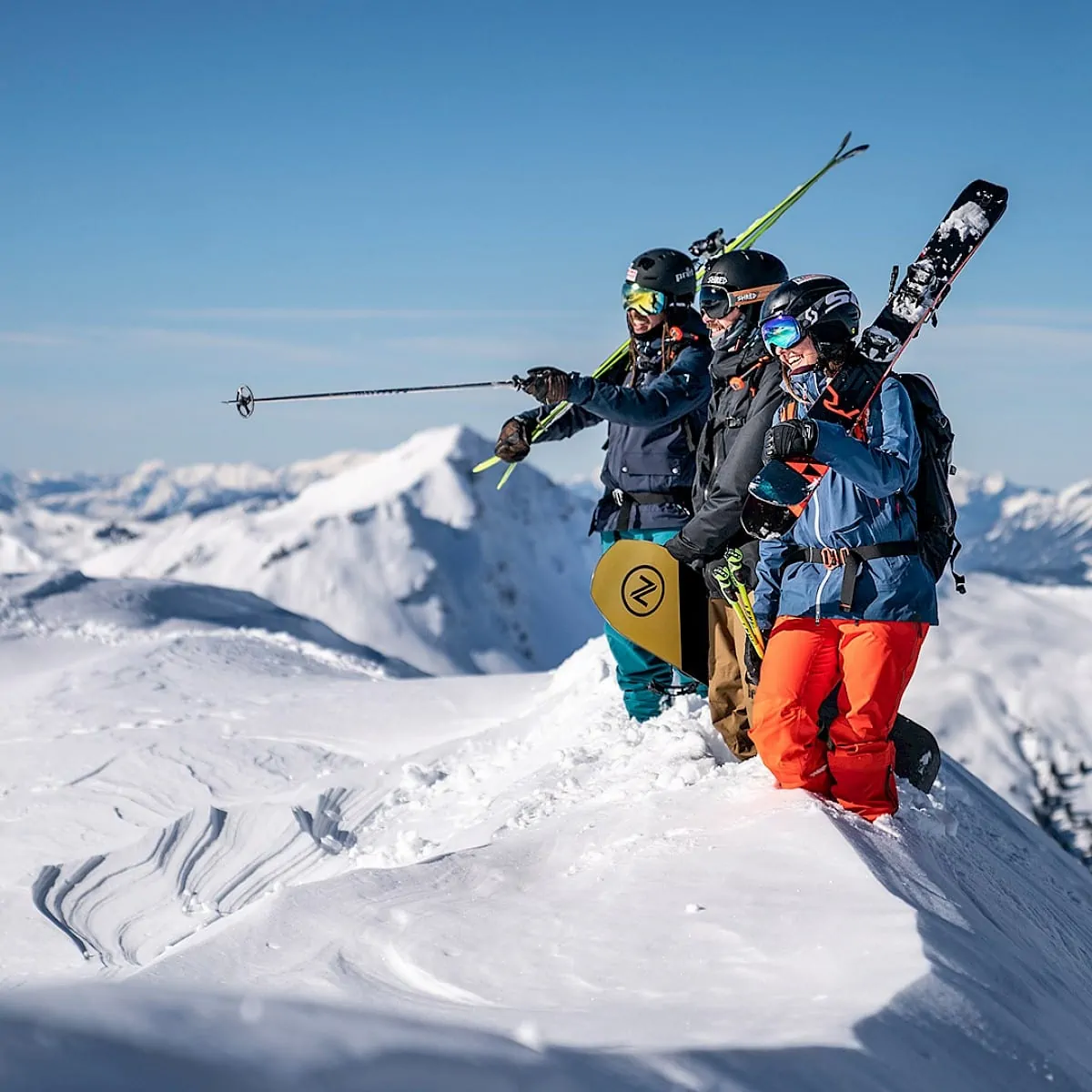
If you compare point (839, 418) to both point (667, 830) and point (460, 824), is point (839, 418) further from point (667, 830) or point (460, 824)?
point (460, 824)

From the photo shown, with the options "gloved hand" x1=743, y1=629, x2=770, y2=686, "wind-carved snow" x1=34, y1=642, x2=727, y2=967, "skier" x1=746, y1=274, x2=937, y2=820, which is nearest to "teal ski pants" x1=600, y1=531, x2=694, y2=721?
"wind-carved snow" x1=34, y1=642, x2=727, y2=967

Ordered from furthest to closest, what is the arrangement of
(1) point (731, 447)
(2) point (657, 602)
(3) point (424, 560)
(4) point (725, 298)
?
(3) point (424, 560) < (2) point (657, 602) < (4) point (725, 298) < (1) point (731, 447)

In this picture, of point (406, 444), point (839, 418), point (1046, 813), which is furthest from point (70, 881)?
point (406, 444)

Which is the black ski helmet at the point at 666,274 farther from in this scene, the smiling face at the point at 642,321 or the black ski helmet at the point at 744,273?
the black ski helmet at the point at 744,273

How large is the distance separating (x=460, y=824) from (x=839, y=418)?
4.14 m

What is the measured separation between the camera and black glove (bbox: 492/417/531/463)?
7258 mm

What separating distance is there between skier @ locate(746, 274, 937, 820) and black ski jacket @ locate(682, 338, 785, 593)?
1.33ft

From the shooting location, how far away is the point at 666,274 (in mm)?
7027

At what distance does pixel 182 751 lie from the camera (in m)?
→ 10.9

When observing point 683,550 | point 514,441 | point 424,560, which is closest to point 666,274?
point 514,441

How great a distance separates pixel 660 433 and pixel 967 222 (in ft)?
7.18

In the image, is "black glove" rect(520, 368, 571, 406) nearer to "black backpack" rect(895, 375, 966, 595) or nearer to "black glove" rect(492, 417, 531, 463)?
"black glove" rect(492, 417, 531, 463)

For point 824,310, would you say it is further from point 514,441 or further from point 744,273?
point 514,441

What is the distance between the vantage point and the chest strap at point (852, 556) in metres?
5.23
